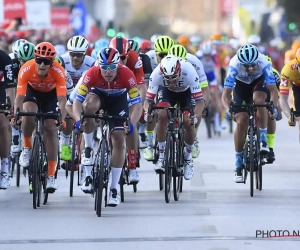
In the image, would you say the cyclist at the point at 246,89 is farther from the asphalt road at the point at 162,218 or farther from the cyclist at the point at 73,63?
the cyclist at the point at 73,63

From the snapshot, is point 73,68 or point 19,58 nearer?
point 19,58

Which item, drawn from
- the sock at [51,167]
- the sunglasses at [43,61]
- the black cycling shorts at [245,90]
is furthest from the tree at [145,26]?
the sunglasses at [43,61]

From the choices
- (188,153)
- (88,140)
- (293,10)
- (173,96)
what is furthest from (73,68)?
(293,10)

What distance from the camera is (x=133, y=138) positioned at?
14.9 metres

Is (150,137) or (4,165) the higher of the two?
(150,137)

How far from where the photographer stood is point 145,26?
13412 cm

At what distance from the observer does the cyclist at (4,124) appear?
14.5 m

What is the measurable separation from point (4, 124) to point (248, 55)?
2974mm

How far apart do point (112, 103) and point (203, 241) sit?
2693 millimetres

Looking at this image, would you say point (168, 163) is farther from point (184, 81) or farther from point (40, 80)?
point (40, 80)

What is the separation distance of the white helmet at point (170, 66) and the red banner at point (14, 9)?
17218 millimetres

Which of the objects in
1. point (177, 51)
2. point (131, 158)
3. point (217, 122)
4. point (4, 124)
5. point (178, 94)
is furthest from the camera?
point (217, 122)

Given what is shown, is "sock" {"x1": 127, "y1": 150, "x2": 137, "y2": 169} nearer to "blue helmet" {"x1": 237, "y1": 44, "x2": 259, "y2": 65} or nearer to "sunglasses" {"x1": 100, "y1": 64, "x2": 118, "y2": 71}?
"blue helmet" {"x1": 237, "y1": 44, "x2": 259, "y2": 65}

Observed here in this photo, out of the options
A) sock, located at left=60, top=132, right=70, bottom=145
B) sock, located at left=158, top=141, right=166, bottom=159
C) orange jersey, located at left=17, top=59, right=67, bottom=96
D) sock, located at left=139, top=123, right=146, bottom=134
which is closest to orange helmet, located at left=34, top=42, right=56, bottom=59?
orange jersey, located at left=17, top=59, right=67, bottom=96
